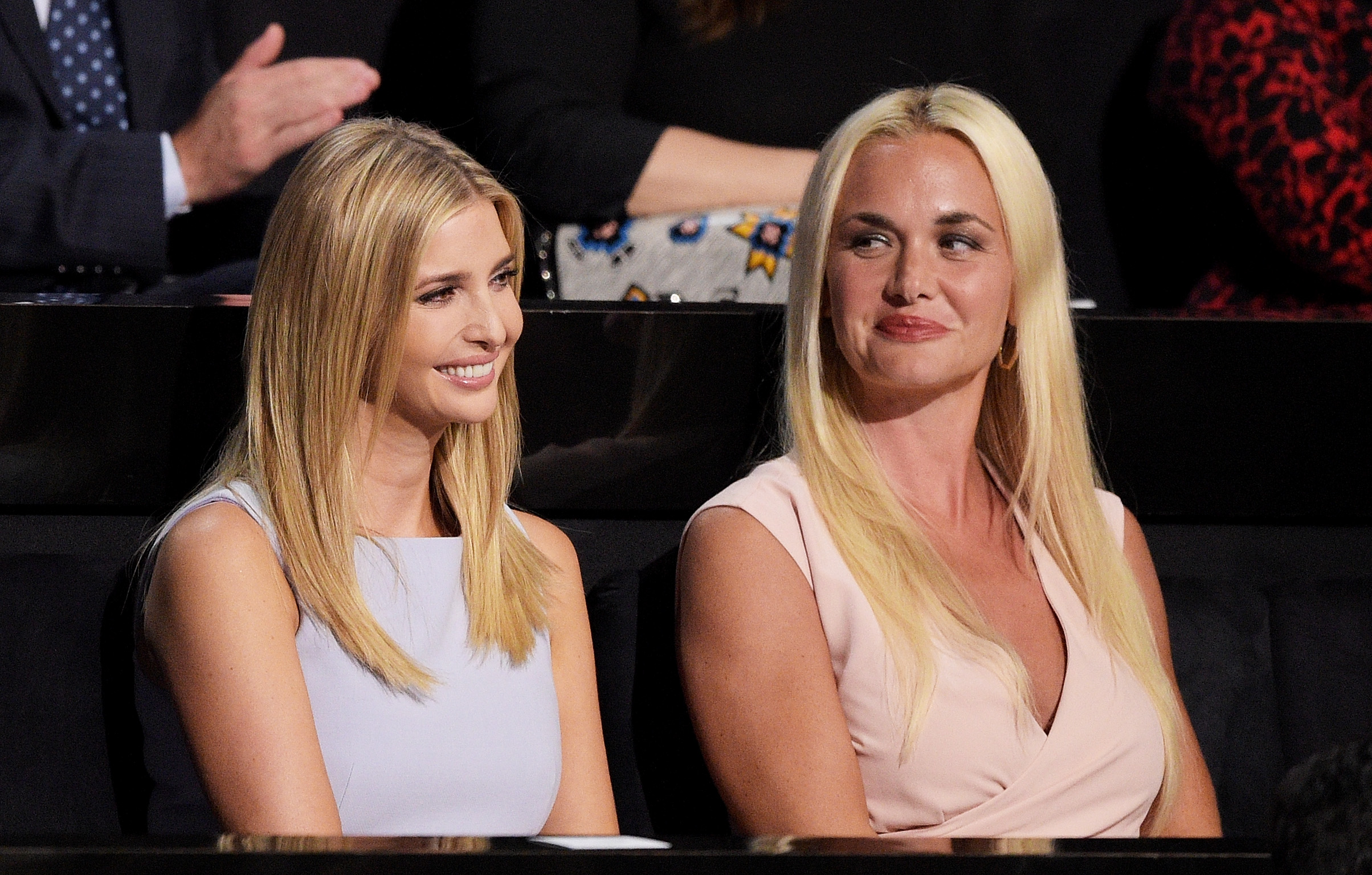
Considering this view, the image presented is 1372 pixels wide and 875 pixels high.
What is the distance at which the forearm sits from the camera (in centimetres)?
228

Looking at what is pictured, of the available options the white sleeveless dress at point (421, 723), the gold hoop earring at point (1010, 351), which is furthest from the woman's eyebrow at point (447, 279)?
the gold hoop earring at point (1010, 351)

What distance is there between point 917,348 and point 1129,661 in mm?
425

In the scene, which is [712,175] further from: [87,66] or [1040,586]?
[87,66]

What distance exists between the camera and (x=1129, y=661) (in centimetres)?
170

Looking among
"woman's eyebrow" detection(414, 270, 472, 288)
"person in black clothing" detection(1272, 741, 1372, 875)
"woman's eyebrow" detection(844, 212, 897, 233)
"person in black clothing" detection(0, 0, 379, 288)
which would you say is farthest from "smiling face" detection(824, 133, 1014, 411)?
"person in black clothing" detection(1272, 741, 1372, 875)

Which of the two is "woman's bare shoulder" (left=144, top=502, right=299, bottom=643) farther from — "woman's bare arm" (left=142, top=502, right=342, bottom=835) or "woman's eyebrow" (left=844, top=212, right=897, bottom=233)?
"woman's eyebrow" (left=844, top=212, right=897, bottom=233)

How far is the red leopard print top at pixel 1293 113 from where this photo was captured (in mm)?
2242

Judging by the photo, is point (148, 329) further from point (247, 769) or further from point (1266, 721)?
point (1266, 721)

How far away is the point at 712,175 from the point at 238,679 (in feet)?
3.94

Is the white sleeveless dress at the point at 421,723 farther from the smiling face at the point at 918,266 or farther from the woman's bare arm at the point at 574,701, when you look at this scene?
the smiling face at the point at 918,266

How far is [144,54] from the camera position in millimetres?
2420

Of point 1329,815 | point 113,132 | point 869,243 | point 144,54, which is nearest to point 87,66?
point 144,54

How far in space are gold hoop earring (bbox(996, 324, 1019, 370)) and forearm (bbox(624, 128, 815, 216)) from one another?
60 centimetres

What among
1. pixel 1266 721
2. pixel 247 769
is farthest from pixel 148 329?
pixel 1266 721
